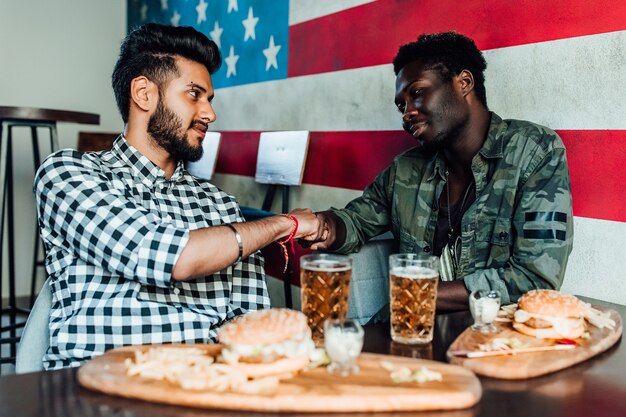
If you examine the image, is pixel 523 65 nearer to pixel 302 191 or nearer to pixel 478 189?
pixel 478 189

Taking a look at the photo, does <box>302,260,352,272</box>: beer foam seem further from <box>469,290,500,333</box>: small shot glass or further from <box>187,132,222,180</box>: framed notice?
<box>187,132,222,180</box>: framed notice

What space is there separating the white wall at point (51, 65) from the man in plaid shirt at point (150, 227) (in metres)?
3.28

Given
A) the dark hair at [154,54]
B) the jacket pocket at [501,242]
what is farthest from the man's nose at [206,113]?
the jacket pocket at [501,242]

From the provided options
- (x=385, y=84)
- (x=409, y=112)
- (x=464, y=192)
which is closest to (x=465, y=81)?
(x=409, y=112)

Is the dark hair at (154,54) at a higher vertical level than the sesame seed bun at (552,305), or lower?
higher

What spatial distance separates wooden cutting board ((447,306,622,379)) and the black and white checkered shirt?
0.55 metres

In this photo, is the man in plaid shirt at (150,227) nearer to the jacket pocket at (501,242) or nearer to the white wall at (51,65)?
the jacket pocket at (501,242)

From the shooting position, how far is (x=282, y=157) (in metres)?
3.25

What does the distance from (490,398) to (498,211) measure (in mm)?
952

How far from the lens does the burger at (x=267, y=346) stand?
34.9 inches

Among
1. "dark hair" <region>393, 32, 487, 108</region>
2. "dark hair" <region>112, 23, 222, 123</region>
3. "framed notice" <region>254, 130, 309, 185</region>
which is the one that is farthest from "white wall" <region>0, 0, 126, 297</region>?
"dark hair" <region>393, 32, 487, 108</region>

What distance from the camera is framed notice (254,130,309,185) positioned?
312 centimetres

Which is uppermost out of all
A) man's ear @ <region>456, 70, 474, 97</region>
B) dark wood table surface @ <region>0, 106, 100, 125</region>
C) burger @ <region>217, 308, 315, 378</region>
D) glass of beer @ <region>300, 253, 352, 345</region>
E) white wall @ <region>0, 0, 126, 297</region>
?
white wall @ <region>0, 0, 126, 297</region>

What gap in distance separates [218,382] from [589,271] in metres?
1.47
